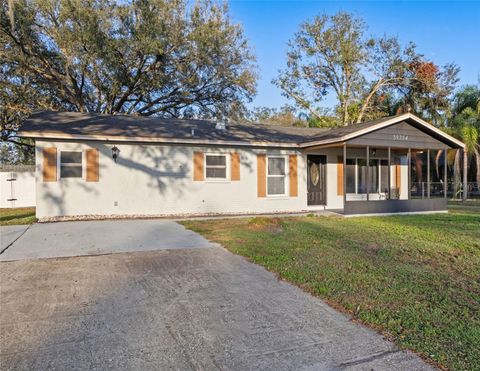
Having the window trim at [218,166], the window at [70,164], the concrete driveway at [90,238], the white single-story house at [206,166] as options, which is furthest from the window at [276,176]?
the window at [70,164]

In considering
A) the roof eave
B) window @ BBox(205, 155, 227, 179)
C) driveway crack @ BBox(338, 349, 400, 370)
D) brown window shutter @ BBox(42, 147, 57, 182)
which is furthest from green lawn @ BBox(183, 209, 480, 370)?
brown window shutter @ BBox(42, 147, 57, 182)

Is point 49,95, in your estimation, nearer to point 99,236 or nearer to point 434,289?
point 99,236

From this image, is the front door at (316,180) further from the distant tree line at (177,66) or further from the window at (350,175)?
the distant tree line at (177,66)

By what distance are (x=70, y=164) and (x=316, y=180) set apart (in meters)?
8.90

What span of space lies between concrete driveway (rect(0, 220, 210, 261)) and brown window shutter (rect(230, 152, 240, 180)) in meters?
3.40

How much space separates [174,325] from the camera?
11.5 ft

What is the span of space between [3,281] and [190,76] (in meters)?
17.9

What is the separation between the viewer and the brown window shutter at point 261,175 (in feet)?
44.2

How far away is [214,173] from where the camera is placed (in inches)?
512

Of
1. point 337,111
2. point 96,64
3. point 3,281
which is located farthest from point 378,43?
point 3,281

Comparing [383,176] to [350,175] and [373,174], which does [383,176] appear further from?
[350,175]

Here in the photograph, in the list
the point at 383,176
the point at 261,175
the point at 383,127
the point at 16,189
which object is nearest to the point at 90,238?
the point at 261,175

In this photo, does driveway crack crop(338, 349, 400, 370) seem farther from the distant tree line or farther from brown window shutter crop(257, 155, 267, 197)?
the distant tree line

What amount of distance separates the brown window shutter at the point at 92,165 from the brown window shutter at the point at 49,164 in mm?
921
